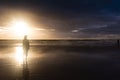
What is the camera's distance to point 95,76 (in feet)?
72.4

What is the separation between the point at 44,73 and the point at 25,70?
3.32 meters

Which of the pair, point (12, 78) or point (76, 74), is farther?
point (76, 74)

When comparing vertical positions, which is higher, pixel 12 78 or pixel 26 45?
pixel 26 45

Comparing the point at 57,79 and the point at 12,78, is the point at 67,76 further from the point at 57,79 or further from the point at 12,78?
the point at 12,78

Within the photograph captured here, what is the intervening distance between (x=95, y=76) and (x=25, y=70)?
510 cm

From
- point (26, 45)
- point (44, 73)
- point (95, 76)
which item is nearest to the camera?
point (26, 45)

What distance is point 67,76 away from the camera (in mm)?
22203

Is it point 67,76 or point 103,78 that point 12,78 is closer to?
point 67,76

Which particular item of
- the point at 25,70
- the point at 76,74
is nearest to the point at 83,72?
the point at 76,74

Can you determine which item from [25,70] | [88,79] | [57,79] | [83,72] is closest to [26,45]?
[25,70]

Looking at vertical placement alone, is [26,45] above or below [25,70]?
above

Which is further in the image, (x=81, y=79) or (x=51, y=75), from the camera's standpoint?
(x=51, y=75)

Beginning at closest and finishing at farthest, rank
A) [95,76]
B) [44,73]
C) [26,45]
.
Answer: [26,45]
[95,76]
[44,73]

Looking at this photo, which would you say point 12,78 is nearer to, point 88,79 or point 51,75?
point 51,75
